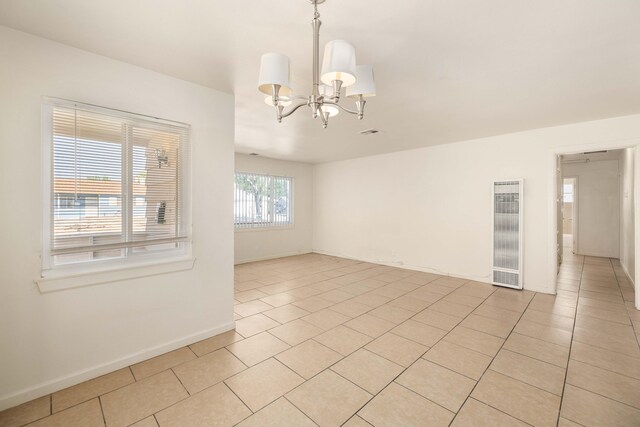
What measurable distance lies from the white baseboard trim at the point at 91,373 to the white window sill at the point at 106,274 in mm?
660

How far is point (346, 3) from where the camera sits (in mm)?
1598

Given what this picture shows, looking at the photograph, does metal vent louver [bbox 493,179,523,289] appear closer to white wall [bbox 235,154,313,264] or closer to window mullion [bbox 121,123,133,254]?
white wall [bbox 235,154,313,264]

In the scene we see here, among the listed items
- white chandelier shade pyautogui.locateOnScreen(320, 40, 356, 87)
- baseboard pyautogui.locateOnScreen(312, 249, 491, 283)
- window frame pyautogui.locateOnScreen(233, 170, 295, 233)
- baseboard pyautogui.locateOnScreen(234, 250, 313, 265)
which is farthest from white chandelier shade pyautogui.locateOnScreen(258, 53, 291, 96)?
baseboard pyautogui.locateOnScreen(234, 250, 313, 265)

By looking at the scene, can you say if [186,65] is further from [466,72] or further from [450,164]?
[450,164]

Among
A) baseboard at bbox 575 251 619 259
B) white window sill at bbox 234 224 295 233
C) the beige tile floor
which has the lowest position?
the beige tile floor

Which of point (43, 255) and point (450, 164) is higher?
point (450, 164)

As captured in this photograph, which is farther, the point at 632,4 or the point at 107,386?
the point at 107,386

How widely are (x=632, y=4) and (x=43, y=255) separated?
13.4ft

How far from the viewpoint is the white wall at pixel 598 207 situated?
682 centimetres

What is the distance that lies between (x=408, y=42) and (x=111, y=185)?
8.32 feet

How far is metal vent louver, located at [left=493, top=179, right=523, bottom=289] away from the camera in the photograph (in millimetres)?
4387

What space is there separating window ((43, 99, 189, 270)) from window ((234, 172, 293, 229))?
12.7ft

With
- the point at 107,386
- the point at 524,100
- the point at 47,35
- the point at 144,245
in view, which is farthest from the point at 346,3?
the point at 107,386

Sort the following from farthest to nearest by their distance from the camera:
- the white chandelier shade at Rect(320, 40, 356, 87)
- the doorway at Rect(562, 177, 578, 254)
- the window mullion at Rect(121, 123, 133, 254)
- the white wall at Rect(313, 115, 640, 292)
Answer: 1. the doorway at Rect(562, 177, 578, 254)
2. the white wall at Rect(313, 115, 640, 292)
3. the window mullion at Rect(121, 123, 133, 254)
4. the white chandelier shade at Rect(320, 40, 356, 87)
